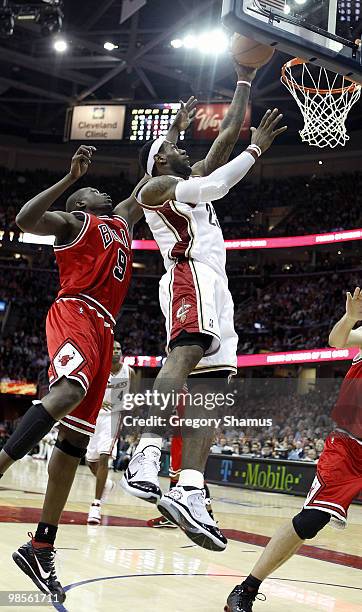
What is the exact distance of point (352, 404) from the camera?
172 inches

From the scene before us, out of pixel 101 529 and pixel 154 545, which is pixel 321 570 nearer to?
pixel 154 545

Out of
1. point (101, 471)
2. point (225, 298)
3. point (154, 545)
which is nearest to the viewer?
point (225, 298)

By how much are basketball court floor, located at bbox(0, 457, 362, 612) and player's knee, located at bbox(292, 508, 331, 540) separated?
1.61ft

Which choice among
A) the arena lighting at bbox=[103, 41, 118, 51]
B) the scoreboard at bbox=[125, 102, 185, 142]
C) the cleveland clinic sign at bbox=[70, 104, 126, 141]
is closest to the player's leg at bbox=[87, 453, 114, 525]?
the scoreboard at bbox=[125, 102, 185, 142]

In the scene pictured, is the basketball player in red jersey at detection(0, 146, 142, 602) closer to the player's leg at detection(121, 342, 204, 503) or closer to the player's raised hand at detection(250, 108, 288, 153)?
the player's leg at detection(121, 342, 204, 503)

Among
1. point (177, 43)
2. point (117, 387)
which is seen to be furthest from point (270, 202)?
point (117, 387)

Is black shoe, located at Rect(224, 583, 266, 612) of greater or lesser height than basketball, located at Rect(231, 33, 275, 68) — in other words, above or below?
below

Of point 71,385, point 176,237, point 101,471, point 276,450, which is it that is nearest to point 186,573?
point 71,385

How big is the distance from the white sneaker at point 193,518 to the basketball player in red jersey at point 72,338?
75 cm

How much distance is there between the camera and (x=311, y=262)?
28828mm

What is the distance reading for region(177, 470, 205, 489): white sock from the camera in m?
3.57

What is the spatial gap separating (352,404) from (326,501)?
0.62 m

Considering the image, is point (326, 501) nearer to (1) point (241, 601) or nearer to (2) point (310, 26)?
(1) point (241, 601)

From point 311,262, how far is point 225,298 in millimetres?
25310
